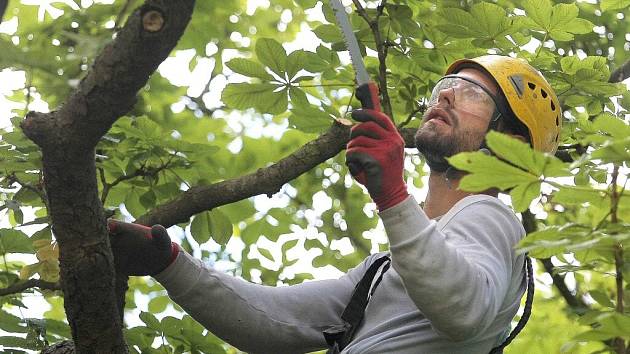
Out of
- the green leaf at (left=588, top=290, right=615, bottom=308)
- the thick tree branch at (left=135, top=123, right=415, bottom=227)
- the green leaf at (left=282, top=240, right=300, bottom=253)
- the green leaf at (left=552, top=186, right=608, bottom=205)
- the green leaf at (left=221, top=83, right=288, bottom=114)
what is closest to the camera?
the green leaf at (left=552, top=186, right=608, bottom=205)

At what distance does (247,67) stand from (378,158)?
70.0 inches

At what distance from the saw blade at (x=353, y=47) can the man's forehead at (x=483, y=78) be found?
73 cm

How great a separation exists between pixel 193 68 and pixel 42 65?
4.30 meters

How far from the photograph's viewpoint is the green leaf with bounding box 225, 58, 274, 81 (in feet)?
14.5

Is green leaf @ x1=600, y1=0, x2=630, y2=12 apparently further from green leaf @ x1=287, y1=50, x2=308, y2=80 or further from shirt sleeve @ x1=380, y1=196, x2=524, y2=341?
shirt sleeve @ x1=380, y1=196, x2=524, y2=341

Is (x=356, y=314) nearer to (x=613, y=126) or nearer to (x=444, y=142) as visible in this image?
(x=444, y=142)

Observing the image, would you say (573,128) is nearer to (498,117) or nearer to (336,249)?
(498,117)

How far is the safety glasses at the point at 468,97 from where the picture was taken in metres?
3.77

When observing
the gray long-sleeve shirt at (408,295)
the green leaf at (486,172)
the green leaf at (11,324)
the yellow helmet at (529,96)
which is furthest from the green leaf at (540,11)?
the green leaf at (11,324)

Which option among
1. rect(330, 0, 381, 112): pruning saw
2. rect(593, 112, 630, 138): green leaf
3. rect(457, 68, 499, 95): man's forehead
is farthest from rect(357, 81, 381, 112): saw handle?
rect(457, 68, 499, 95): man's forehead

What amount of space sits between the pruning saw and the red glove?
0.34ft

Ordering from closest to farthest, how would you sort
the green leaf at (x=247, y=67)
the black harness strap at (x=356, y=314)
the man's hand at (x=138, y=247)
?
the black harness strap at (x=356, y=314)
the man's hand at (x=138, y=247)
the green leaf at (x=247, y=67)

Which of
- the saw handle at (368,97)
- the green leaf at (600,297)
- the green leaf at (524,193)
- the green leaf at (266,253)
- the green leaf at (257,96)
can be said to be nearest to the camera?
the green leaf at (524,193)

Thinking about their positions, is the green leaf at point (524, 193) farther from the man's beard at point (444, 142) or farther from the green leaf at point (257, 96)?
the green leaf at point (257, 96)
